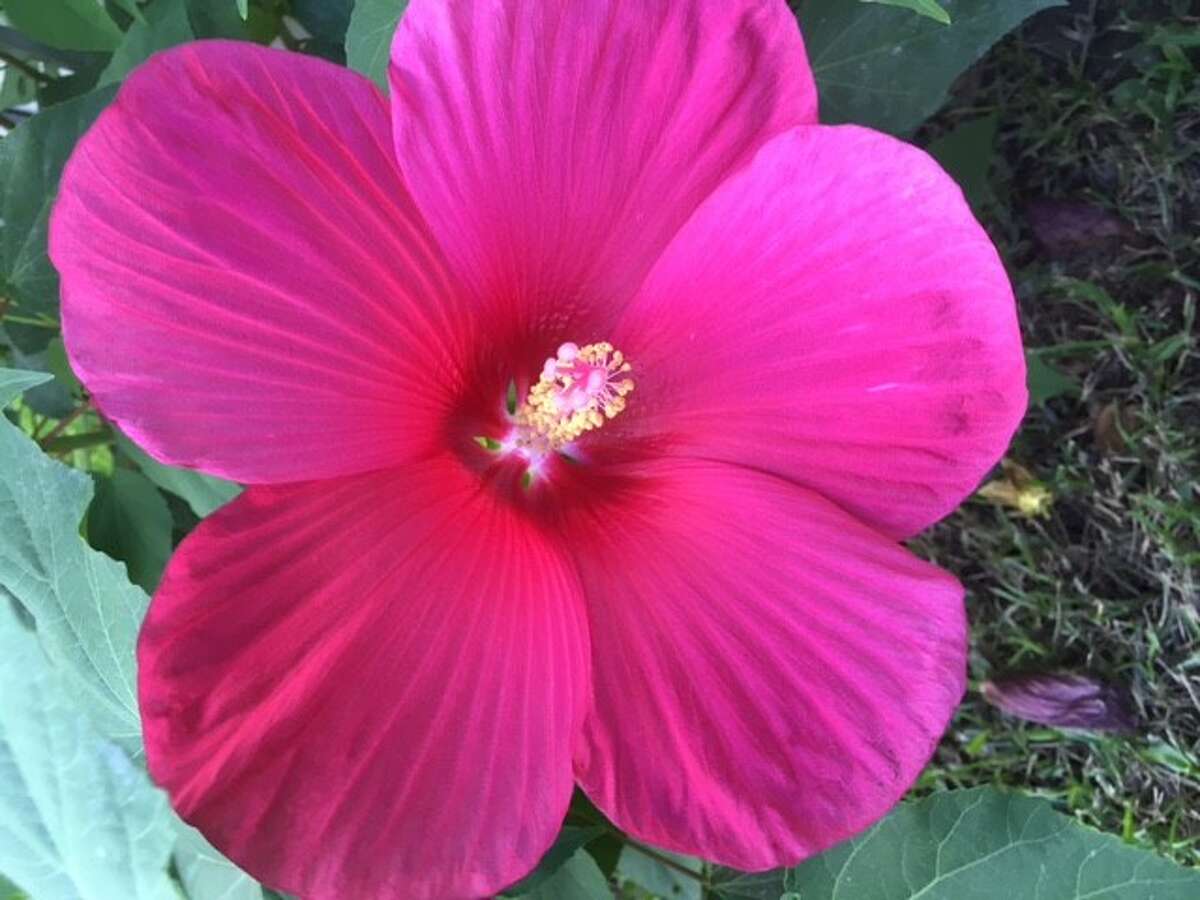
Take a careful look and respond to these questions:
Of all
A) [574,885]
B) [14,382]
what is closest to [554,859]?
[574,885]

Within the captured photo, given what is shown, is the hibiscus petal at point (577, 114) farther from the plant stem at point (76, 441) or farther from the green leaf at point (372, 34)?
the plant stem at point (76, 441)

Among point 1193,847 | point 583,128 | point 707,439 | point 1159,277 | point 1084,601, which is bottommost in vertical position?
point 1193,847

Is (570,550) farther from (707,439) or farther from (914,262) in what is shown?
(914,262)

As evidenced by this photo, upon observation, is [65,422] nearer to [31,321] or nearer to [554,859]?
[31,321]

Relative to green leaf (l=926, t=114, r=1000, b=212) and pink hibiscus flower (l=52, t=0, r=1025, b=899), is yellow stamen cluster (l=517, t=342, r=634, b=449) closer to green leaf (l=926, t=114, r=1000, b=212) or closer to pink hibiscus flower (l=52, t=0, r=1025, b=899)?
pink hibiscus flower (l=52, t=0, r=1025, b=899)

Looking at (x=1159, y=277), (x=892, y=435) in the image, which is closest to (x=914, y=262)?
(x=892, y=435)

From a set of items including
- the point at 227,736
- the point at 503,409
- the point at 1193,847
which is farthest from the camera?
the point at 1193,847

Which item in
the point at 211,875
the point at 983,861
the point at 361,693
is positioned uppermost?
the point at 361,693
